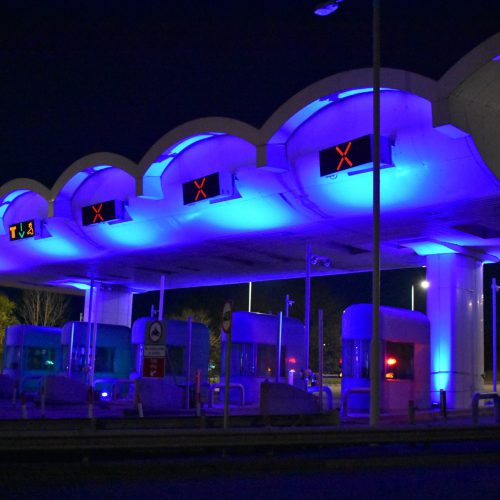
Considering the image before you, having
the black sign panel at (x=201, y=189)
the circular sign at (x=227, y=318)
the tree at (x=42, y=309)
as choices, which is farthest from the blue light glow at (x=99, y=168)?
the tree at (x=42, y=309)

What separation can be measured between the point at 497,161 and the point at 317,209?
470 cm

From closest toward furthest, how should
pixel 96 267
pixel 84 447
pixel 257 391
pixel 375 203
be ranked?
pixel 84 447 < pixel 375 203 < pixel 257 391 < pixel 96 267

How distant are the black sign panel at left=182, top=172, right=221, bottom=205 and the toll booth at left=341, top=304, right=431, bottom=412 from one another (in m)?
4.76

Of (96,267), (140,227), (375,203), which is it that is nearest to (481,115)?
(375,203)

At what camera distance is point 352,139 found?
16938 millimetres

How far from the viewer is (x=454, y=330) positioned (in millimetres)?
21375

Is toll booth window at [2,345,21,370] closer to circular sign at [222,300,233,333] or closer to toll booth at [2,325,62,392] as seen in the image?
toll booth at [2,325,62,392]

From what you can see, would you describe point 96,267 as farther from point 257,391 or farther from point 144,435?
point 144,435

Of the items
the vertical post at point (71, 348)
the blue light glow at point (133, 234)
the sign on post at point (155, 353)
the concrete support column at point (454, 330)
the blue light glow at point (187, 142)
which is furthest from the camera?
the vertical post at point (71, 348)

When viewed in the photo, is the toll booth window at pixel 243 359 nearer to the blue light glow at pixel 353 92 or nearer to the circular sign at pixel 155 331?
the blue light glow at pixel 353 92

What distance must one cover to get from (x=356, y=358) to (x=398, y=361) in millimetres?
1120

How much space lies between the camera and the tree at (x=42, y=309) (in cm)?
5775

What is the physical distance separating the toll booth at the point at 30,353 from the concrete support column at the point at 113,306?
10.8 feet

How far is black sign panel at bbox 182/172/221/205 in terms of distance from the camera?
19.8 meters
